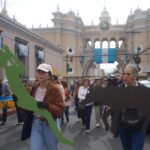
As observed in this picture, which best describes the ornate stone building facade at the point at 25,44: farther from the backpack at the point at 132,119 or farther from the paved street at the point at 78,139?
the backpack at the point at 132,119

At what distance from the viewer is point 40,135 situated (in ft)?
16.5

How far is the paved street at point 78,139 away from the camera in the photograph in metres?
8.74

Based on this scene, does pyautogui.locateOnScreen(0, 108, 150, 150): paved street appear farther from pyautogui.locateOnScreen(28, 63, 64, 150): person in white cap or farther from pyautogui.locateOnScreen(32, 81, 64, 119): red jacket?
pyautogui.locateOnScreen(32, 81, 64, 119): red jacket

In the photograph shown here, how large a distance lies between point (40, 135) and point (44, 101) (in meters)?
0.46

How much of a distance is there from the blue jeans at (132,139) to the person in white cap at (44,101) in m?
0.81

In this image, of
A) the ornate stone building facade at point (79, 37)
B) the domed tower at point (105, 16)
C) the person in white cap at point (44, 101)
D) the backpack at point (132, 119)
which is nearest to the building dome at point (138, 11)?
the ornate stone building facade at point (79, 37)

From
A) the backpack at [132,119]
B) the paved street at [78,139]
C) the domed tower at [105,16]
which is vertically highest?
the domed tower at [105,16]

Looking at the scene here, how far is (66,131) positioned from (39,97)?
6746 millimetres

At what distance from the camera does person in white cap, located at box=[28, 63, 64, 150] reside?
16.1 feet

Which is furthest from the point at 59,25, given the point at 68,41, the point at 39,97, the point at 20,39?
the point at 39,97

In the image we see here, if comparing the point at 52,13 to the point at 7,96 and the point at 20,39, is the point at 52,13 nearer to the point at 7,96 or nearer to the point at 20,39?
the point at 20,39

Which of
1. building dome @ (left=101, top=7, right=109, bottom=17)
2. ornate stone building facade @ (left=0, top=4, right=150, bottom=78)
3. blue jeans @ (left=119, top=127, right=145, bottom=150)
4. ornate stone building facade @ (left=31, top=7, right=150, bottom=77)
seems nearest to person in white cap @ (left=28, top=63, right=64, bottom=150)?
blue jeans @ (left=119, top=127, right=145, bottom=150)

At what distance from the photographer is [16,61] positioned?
368 cm

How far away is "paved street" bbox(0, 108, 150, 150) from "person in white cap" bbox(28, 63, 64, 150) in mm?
3543
